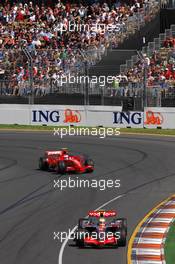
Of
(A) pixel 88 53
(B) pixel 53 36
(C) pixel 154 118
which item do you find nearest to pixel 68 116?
(A) pixel 88 53

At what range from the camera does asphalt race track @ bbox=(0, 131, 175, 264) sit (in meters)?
16.3

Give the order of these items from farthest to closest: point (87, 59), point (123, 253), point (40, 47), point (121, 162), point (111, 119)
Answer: point (40, 47), point (87, 59), point (111, 119), point (121, 162), point (123, 253)

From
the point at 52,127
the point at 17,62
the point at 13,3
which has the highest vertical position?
the point at 13,3

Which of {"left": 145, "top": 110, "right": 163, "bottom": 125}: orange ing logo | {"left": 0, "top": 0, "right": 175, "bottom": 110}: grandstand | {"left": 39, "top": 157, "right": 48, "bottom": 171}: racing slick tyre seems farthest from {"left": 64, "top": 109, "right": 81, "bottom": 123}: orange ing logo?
{"left": 39, "top": 157, "right": 48, "bottom": 171}: racing slick tyre

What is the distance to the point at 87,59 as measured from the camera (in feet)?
138

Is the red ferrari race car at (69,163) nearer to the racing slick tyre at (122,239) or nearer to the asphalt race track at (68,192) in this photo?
the asphalt race track at (68,192)

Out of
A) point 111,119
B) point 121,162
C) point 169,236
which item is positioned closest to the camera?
point 169,236

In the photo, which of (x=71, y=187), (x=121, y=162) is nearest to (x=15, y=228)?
(x=71, y=187)

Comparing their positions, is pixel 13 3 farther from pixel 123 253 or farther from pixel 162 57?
pixel 123 253

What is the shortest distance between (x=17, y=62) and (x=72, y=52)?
314 cm

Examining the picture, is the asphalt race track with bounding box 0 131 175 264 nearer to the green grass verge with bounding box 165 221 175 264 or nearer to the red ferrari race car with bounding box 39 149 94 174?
the red ferrari race car with bounding box 39 149 94 174

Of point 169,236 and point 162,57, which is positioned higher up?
point 162,57

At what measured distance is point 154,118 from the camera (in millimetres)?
38688

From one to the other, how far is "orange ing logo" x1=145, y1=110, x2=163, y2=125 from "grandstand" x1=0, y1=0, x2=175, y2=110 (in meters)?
0.54
